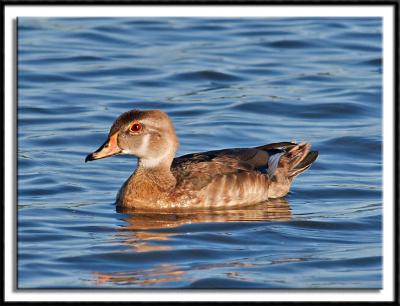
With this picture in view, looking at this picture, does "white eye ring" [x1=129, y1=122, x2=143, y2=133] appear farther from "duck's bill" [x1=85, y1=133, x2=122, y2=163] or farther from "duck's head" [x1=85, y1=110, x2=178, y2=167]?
"duck's bill" [x1=85, y1=133, x2=122, y2=163]

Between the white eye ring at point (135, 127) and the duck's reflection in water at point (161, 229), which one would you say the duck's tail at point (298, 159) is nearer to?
the duck's reflection in water at point (161, 229)

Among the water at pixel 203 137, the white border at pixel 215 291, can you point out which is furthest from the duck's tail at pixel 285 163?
the white border at pixel 215 291

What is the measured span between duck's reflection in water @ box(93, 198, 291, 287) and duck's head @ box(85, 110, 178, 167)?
0.77 metres

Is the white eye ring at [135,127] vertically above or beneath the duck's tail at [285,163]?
above

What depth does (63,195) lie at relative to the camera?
1667 centimetres

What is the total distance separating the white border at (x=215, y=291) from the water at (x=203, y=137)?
0.49 meters

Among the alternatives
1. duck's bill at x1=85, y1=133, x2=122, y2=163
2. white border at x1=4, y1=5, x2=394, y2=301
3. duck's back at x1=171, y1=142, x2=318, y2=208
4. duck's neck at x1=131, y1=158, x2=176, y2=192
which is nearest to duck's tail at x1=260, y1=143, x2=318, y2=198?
duck's back at x1=171, y1=142, x2=318, y2=208

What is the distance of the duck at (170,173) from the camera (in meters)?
16.1

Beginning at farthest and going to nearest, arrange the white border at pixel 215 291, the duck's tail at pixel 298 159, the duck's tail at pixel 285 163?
the duck's tail at pixel 298 159 < the duck's tail at pixel 285 163 < the white border at pixel 215 291

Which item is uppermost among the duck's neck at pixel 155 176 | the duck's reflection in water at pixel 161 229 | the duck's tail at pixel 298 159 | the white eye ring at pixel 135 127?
the white eye ring at pixel 135 127

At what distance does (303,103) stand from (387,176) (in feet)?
30.5

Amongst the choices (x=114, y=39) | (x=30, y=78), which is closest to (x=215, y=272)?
(x=30, y=78)

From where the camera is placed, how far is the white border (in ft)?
39.1

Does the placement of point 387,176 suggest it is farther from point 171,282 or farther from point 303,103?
point 303,103
